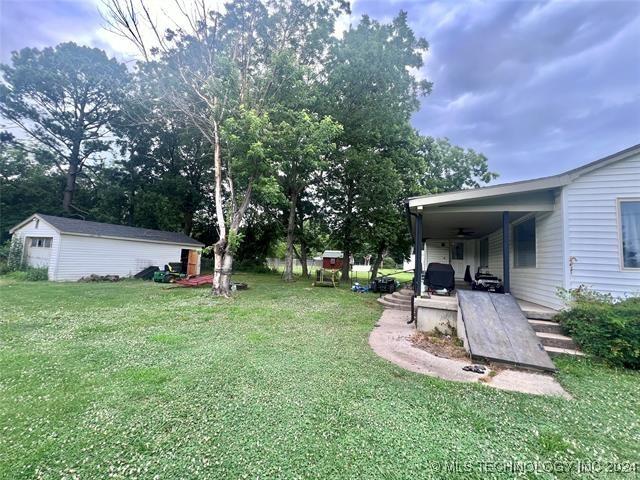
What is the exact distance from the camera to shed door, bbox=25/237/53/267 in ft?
45.7

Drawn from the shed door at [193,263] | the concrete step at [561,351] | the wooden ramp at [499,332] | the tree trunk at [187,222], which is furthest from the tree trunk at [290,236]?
the concrete step at [561,351]

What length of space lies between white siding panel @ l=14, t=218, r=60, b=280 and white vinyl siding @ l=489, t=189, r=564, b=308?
62.8ft

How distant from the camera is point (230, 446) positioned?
2305 millimetres

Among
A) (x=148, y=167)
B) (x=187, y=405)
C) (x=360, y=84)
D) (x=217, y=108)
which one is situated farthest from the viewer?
(x=148, y=167)

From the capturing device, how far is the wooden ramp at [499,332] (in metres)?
4.20

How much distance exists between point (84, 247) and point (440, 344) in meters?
17.2

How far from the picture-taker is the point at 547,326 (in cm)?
510

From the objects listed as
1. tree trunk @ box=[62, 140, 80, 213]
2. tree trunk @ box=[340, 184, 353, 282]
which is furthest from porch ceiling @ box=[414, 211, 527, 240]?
tree trunk @ box=[62, 140, 80, 213]

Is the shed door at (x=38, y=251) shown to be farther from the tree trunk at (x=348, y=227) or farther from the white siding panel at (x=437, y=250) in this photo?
the white siding panel at (x=437, y=250)

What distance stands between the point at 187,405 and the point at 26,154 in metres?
31.2

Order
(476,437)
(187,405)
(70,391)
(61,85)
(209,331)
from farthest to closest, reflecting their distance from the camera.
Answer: (61,85) < (209,331) < (70,391) < (187,405) < (476,437)

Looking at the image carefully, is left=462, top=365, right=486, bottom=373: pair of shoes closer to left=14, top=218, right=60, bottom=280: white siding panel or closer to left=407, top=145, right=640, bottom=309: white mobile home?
left=407, top=145, right=640, bottom=309: white mobile home

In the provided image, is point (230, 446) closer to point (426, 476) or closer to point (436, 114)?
point (426, 476)

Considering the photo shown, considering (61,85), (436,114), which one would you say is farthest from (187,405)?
(61,85)
